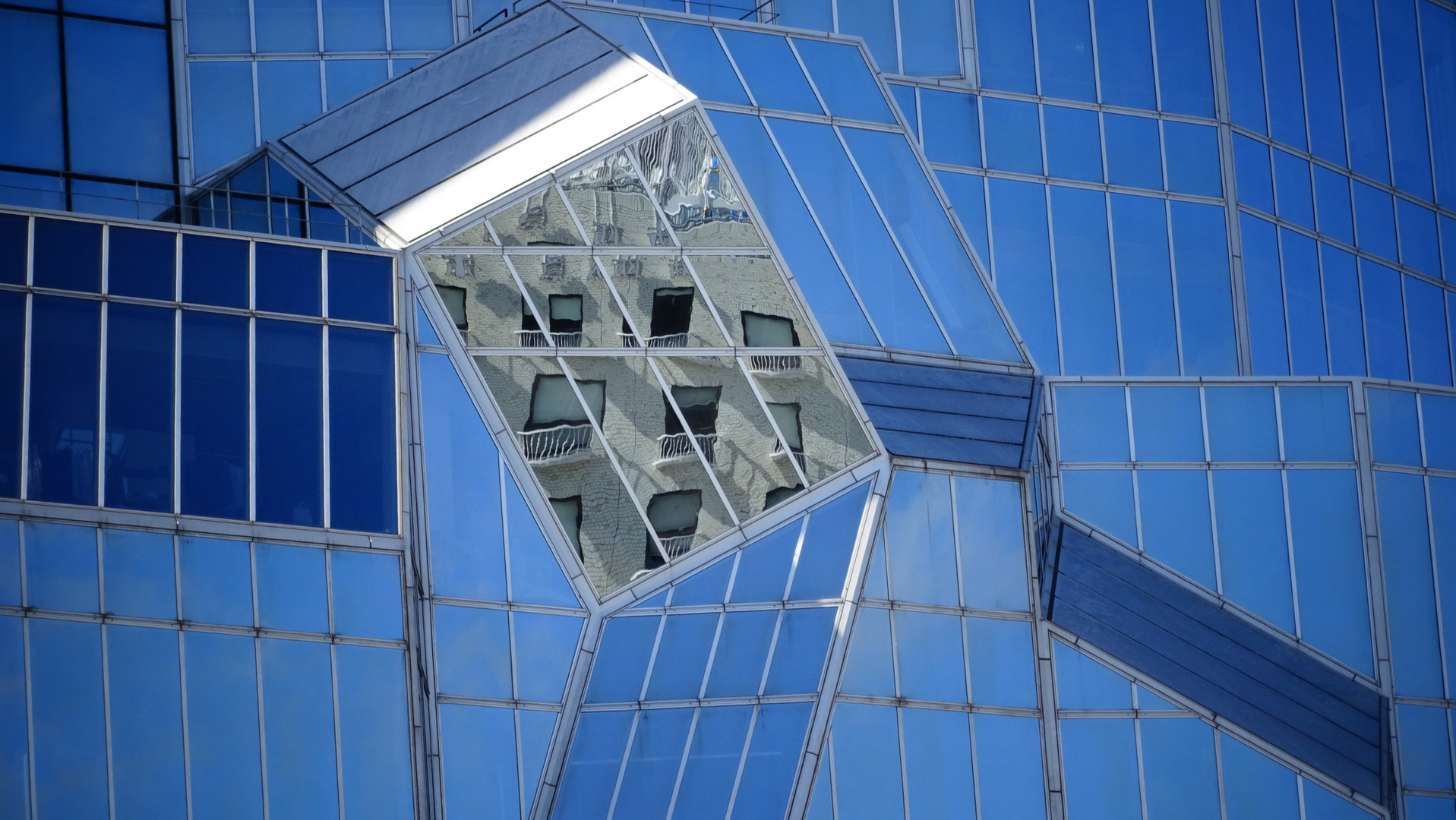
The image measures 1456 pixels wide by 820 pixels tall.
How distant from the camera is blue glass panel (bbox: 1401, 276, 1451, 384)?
33.8 meters

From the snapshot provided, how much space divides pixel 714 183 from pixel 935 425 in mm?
5368

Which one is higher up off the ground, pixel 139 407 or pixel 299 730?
pixel 139 407

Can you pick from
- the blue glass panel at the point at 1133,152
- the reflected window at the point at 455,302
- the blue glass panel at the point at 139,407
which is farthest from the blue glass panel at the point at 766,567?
the blue glass panel at the point at 1133,152

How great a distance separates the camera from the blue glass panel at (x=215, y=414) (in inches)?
772

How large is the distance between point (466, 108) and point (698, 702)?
34.6 ft

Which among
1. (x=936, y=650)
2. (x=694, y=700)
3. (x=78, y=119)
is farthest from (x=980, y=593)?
(x=78, y=119)

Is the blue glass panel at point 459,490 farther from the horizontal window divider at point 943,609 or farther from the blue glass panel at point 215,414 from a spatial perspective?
the horizontal window divider at point 943,609

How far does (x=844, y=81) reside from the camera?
26656mm

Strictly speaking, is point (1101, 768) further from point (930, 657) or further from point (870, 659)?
point (870, 659)

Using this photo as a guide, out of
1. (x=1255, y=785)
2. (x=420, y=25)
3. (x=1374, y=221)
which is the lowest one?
(x=1255, y=785)

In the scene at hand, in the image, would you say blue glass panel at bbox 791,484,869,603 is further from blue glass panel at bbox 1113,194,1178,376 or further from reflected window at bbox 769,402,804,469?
blue glass panel at bbox 1113,194,1178,376

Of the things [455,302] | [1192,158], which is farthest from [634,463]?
[1192,158]

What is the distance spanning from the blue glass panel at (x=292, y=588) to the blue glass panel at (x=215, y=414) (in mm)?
739

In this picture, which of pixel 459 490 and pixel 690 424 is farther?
pixel 690 424
